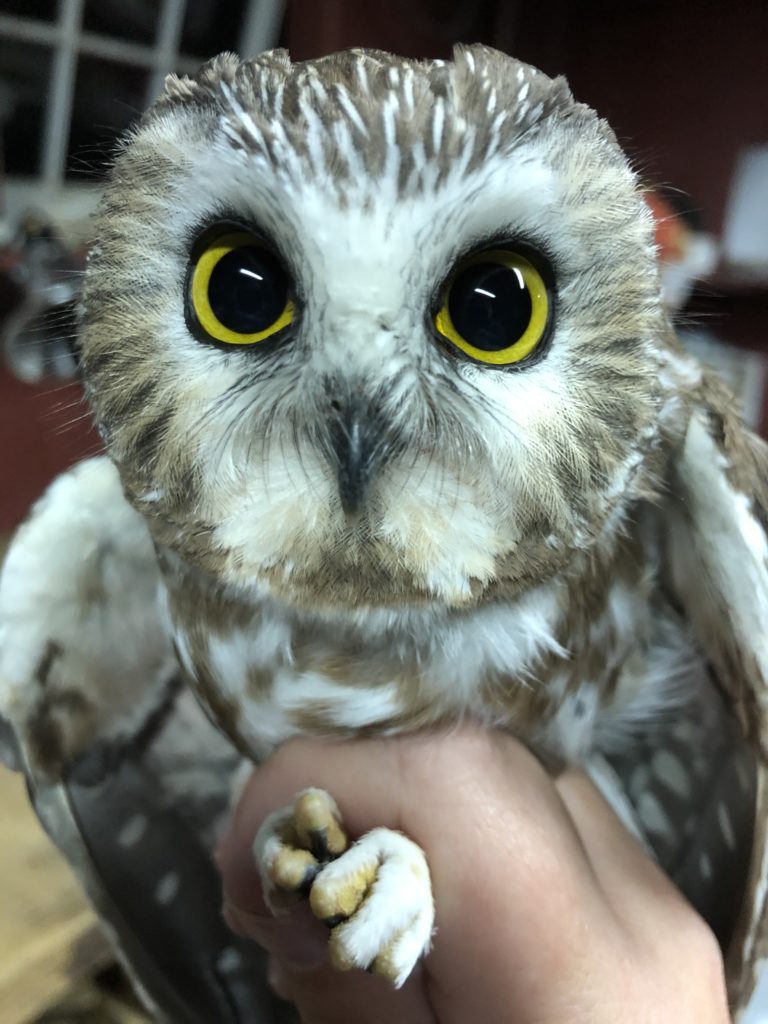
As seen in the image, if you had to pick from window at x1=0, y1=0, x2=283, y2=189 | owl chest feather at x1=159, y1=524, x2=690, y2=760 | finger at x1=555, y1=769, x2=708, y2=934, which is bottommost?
finger at x1=555, y1=769, x2=708, y2=934

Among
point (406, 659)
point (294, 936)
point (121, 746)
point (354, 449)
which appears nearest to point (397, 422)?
point (354, 449)

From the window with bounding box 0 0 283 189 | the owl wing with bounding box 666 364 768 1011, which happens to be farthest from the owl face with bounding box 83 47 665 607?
the window with bounding box 0 0 283 189

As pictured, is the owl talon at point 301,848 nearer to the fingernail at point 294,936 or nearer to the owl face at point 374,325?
the fingernail at point 294,936

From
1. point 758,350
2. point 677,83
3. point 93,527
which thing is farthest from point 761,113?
point 93,527

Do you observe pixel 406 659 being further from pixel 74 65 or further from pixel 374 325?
pixel 74 65

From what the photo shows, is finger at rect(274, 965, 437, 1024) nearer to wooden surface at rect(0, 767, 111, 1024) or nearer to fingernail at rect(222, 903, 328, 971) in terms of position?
fingernail at rect(222, 903, 328, 971)

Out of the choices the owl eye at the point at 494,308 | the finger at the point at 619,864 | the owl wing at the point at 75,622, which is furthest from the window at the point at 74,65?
the finger at the point at 619,864
